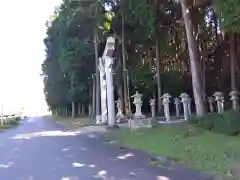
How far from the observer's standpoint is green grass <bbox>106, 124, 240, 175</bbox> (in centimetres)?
1211

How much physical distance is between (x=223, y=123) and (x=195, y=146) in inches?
140

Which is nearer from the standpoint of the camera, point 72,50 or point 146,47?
point 146,47

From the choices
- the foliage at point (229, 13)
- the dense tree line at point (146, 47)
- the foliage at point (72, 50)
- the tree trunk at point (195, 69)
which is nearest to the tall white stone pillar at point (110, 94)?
the dense tree line at point (146, 47)

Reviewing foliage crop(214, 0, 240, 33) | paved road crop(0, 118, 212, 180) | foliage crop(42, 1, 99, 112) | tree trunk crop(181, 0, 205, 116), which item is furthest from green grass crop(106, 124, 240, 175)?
foliage crop(42, 1, 99, 112)

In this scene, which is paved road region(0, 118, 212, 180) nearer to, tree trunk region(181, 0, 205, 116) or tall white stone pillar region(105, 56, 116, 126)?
tree trunk region(181, 0, 205, 116)

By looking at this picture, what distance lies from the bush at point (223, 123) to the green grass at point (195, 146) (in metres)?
0.38

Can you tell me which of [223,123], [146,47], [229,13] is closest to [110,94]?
[223,123]

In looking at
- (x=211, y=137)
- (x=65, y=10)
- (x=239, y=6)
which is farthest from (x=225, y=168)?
(x=65, y=10)

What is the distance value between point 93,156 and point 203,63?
2786cm

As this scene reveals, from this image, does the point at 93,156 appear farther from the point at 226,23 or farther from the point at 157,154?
the point at 226,23

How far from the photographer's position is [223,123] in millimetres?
18609

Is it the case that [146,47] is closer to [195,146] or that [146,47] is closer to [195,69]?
[195,69]

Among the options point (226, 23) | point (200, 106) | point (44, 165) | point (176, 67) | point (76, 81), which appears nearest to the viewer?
point (44, 165)

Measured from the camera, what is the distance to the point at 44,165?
1359cm
